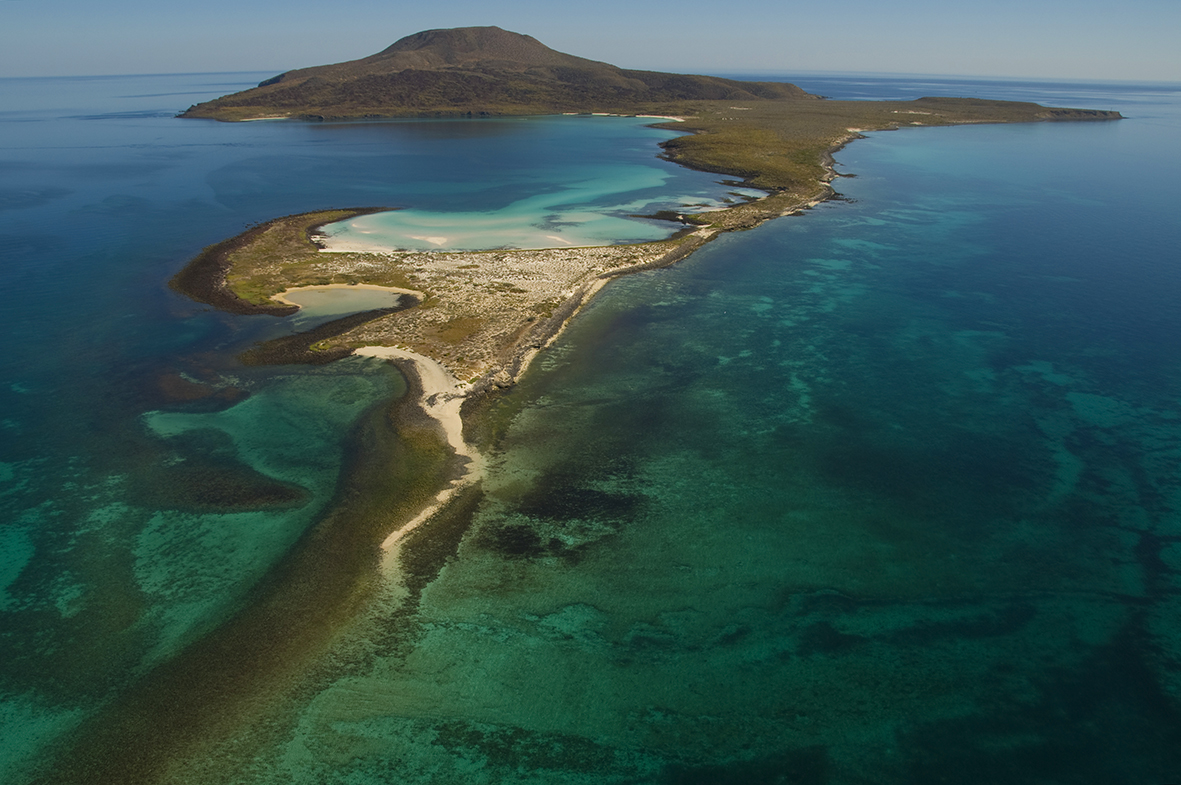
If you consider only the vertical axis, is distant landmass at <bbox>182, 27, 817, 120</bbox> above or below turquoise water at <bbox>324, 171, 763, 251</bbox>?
above

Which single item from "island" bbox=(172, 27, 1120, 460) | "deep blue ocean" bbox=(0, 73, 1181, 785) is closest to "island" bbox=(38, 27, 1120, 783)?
"island" bbox=(172, 27, 1120, 460)

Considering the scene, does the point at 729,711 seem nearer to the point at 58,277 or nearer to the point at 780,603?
the point at 780,603

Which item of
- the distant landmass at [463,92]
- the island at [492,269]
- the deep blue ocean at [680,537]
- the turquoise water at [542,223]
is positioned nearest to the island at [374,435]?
the island at [492,269]

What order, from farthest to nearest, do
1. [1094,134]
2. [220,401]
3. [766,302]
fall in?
[1094,134]
[766,302]
[220,401]

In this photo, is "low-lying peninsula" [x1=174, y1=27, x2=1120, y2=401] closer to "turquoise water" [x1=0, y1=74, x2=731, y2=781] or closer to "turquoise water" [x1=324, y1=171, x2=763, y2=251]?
"turquoise water" [x1=324, y1=171, x2=763, y2=251]

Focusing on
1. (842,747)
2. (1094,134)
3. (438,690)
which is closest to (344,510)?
(438,690)

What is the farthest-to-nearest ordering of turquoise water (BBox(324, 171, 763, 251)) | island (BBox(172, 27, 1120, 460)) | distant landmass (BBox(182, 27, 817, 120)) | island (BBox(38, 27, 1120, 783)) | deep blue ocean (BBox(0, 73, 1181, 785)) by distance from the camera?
1. distant landmass (BBox(182, 27, 817, 120))
2. turquoise water (BBox(324, 171, 763, 251))
3. island (BBox(172, 27, 1120, 460))
4. island (BBox(38, 27, 1120, 783))
5. deep blue ocean (BBox(0, 73, 1181, 785))
